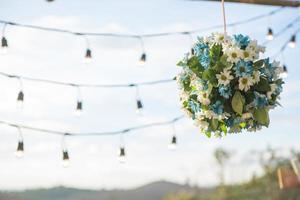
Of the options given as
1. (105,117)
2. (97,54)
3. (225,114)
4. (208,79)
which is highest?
(97,54)

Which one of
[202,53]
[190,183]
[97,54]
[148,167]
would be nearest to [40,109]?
[97,54]

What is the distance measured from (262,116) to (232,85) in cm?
16

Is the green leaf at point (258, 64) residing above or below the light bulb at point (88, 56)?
below

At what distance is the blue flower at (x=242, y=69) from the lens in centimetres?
194

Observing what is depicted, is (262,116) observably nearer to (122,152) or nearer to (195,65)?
(195,65)

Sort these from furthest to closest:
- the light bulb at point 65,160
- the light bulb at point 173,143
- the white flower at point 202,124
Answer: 1. the light bulb at point 173,143
2. the light bulb at point 65,160
3. the white flower at point 202,124

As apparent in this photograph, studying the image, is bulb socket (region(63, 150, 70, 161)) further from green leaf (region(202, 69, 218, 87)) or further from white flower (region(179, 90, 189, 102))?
green leaf (region(202, 69, 218, 87))

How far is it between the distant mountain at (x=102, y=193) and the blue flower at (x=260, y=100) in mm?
3467

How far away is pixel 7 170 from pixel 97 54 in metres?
1.30

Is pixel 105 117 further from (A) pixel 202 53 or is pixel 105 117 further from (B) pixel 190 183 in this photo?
(A) pixel 202 53

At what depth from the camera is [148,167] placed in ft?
19.2

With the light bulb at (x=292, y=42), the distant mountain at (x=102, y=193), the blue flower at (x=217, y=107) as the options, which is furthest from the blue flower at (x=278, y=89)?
the distant mountain at (x=102, y=193)

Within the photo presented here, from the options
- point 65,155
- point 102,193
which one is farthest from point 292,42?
point 102,193

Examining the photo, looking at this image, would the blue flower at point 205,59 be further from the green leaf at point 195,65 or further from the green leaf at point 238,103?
the green leaf at point 238,103
